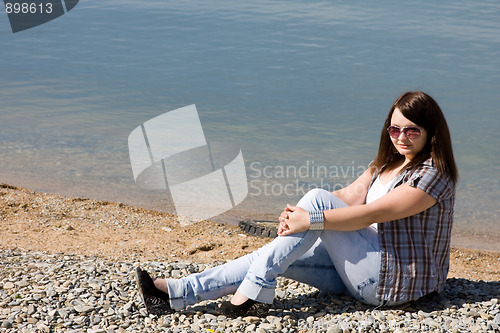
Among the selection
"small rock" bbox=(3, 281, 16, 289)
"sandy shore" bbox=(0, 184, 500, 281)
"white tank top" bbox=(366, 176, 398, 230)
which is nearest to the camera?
"white tank top" bbox=(366, 176, 398, 230)

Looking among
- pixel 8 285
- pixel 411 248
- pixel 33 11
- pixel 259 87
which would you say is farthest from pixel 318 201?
pixel 33 11

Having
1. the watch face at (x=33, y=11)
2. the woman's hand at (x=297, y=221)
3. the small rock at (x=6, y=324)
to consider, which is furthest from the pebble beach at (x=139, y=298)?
the watch face at (x=33, y=11)

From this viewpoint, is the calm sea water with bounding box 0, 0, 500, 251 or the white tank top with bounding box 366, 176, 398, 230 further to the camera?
the calm sea water with bounding box 0, 0, 500, 251

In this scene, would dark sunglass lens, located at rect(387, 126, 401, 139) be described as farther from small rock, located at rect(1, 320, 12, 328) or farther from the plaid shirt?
small rock, located at rect(1, 320, 12, 328)

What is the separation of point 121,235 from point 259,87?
22.8ft

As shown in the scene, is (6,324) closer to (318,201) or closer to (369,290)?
(318,201)

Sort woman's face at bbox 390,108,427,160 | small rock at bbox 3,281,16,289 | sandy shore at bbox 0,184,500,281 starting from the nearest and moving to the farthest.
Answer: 1. woman's face at bbox 390,108,427,160
2. small rock at bbox 3,281,16,289
3. sandy shore at bbox 0,184,500,281

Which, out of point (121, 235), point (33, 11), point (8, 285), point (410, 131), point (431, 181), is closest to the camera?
point (431, 181)

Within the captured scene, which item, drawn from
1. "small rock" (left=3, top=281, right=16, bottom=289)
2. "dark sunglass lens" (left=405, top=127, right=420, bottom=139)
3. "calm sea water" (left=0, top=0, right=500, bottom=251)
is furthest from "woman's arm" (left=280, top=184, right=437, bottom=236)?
"calm sea water" (left=0, top=0, right=500, bottom=251)

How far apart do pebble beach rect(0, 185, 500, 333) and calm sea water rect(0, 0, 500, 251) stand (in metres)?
1.66

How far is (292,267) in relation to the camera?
3562 millimetres

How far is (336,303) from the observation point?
3.64 m

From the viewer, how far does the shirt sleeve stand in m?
3.20

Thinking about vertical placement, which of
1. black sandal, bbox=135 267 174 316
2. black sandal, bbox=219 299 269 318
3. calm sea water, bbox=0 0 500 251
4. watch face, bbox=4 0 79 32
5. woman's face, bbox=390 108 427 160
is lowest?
calm sea water, bbox=0 0 500 251
